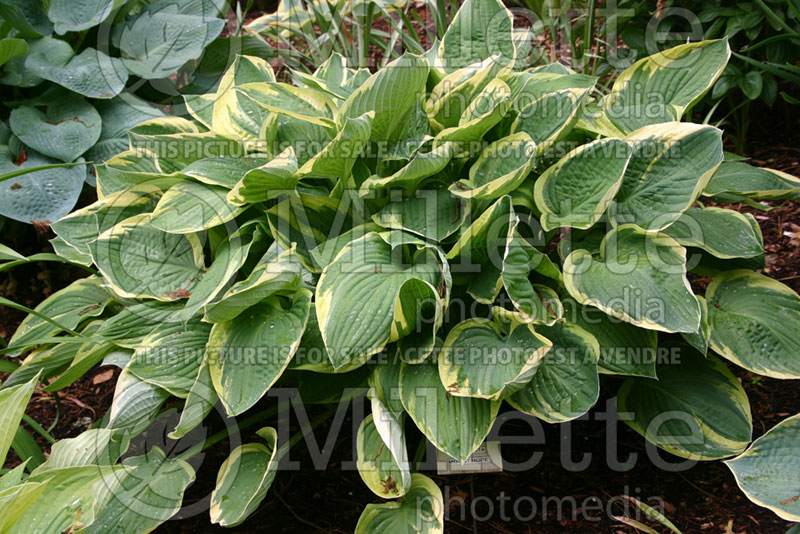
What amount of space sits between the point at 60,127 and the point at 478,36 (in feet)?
4.51

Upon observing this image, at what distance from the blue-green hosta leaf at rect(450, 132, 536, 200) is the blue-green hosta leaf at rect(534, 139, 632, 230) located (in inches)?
2.6

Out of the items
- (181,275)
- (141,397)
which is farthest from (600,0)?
(141,397)

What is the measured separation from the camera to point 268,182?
136cm

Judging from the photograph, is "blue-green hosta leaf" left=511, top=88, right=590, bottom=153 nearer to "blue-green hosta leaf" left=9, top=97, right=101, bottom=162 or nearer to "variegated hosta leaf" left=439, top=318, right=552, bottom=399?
"variegated hosta leaf" left=439, top=318, right=552, bottom=399

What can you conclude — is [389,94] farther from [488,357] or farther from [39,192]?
[39,192]

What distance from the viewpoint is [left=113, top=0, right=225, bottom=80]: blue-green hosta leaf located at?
7.69ft

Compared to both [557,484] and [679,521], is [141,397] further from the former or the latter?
[679,521]

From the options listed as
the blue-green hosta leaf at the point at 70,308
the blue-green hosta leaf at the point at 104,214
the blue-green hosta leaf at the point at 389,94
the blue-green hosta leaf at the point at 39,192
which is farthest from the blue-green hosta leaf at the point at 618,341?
the blue-green hosta leaf at the point at 39,192

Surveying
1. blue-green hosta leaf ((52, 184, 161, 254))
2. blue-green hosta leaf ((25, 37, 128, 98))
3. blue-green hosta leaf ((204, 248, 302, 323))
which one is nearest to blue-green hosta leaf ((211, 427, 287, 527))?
blue-green hosta leaf ((204, 248, 302, 323))

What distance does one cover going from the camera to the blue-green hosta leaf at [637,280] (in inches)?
46.6

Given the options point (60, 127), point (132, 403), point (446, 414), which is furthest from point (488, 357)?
point (60, 127)

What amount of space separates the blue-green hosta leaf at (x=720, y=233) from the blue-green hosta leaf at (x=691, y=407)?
226 millimetres

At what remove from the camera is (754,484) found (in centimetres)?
109

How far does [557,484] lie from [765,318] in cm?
54
